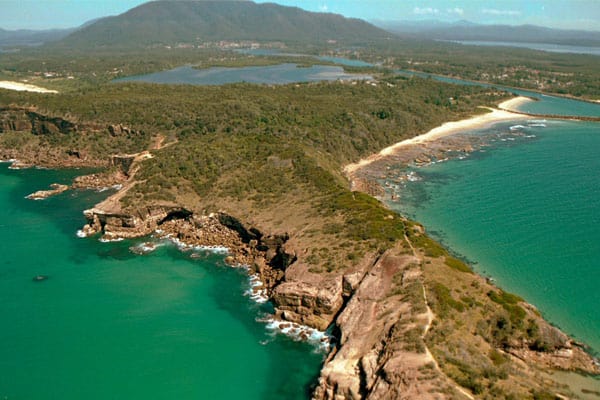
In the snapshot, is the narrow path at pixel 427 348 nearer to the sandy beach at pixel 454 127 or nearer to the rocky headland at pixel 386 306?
the rocky headland at pixel 386 306

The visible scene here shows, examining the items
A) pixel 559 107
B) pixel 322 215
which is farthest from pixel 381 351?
pixel 559 107

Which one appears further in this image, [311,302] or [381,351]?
[311,302]

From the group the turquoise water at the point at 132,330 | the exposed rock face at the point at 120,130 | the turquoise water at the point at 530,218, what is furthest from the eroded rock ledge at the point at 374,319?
the exposed rock face at the point at 120,130

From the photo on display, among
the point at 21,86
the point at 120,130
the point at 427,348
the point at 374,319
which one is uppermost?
the point at 21,86

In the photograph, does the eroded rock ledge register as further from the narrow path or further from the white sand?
the white sand

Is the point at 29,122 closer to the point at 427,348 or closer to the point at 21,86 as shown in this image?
the point at 21,86

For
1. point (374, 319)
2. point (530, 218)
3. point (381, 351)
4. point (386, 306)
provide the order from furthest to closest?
point (530, 218), point (386, 306), point (374, 319), point (381, 351)

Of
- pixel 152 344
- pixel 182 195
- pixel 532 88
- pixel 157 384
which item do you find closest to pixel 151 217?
pixel 182 195
